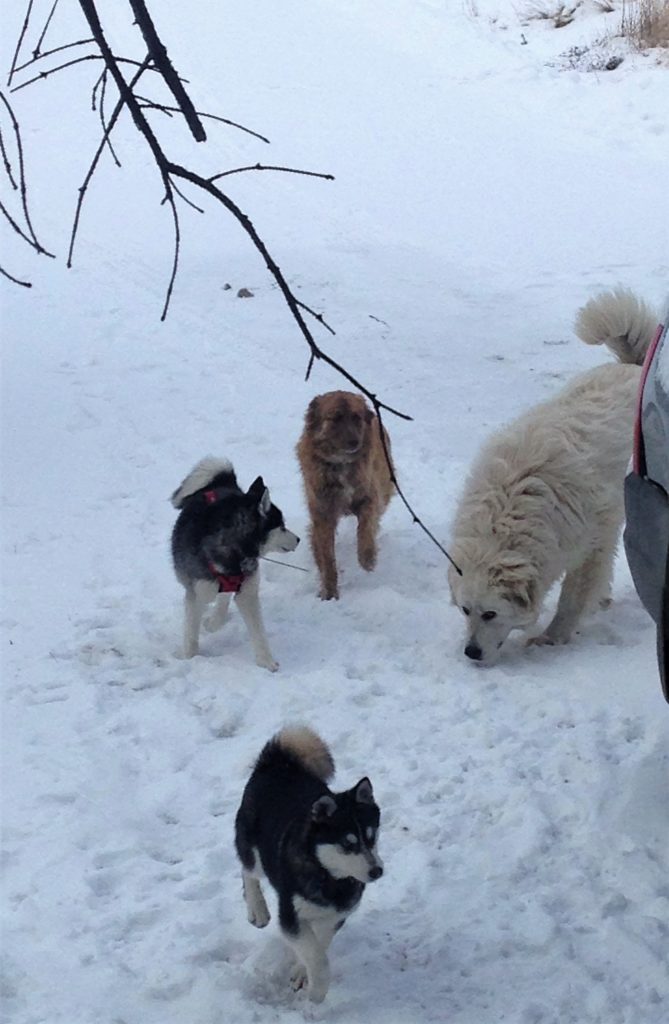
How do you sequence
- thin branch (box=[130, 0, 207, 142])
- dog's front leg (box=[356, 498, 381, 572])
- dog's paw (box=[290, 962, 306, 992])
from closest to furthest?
thin branch (box=[130, 0, 207, 142]), dog's paw (box=[290, 962, 306, 992]), dog's front leg (box=[356, 498, 381, 572])

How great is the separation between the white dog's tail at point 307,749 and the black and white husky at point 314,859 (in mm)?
151

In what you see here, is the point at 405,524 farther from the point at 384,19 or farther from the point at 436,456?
the point at 384,19

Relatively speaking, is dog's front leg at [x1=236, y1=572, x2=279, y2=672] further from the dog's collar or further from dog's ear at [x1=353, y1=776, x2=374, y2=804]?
dog's ear at [x1=353, y1=776, x2=374, y2=804]

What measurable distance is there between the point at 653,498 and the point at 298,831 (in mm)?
1572

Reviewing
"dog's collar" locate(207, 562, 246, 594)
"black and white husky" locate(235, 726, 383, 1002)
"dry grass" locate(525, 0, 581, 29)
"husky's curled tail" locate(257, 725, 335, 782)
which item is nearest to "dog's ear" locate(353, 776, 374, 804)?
"black and white husky" locate(235, 726, 383, 1002)

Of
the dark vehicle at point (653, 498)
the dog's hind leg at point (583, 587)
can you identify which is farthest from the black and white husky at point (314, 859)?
the dog's hind leg at point (583, 587)

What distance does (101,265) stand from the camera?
43.7 feet

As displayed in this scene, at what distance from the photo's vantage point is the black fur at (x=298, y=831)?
375cm

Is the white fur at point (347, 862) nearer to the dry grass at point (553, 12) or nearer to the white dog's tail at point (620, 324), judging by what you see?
the white dog's tail at point (620, 324)

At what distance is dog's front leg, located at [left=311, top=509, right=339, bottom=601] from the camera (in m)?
7.16

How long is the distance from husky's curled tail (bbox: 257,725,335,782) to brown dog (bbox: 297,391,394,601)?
2.83 m

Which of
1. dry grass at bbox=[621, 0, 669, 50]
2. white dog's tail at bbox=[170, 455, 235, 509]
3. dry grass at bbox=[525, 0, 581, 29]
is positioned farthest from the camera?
dry grass at bbox=[525, 0, 581, 29]

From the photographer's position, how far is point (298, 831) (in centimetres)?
387

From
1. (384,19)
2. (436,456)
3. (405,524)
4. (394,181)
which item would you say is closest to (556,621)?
(405,524)
